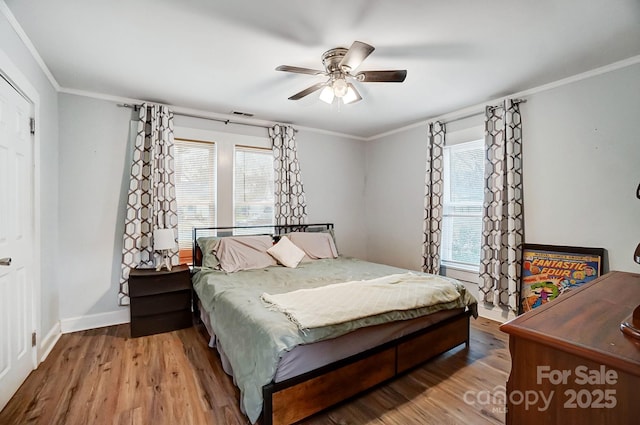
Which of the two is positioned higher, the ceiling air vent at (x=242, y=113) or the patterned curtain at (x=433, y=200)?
the ceiling air vent at (x=242, y=113)

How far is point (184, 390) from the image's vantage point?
2.07 metres

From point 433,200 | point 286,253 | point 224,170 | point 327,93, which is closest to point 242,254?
point 286,253

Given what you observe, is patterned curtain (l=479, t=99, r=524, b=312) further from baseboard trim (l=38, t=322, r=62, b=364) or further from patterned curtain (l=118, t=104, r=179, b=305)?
baseboard trim (l=38, t=322, r=62, b=364)

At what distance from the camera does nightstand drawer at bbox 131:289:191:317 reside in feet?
9.60

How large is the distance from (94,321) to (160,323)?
0.83 m

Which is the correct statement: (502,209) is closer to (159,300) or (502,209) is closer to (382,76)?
(382,76)

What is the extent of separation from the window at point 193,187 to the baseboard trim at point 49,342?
1318 millimetres

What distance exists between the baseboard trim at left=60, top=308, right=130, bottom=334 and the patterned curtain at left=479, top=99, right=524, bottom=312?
14.0 ft

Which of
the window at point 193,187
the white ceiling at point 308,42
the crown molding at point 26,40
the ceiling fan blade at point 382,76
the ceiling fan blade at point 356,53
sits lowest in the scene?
the window at point 193,187

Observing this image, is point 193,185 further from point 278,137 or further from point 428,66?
point 428,66

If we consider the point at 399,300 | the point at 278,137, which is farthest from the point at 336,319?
the point at 278,137

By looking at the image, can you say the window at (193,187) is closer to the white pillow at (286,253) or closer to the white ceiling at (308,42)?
the white ceiling at (308,42)

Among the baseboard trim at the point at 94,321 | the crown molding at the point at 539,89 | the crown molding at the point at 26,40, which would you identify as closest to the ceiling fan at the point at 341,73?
the crown molding at the point at 26,40

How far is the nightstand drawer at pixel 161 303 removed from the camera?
2.92 metres
